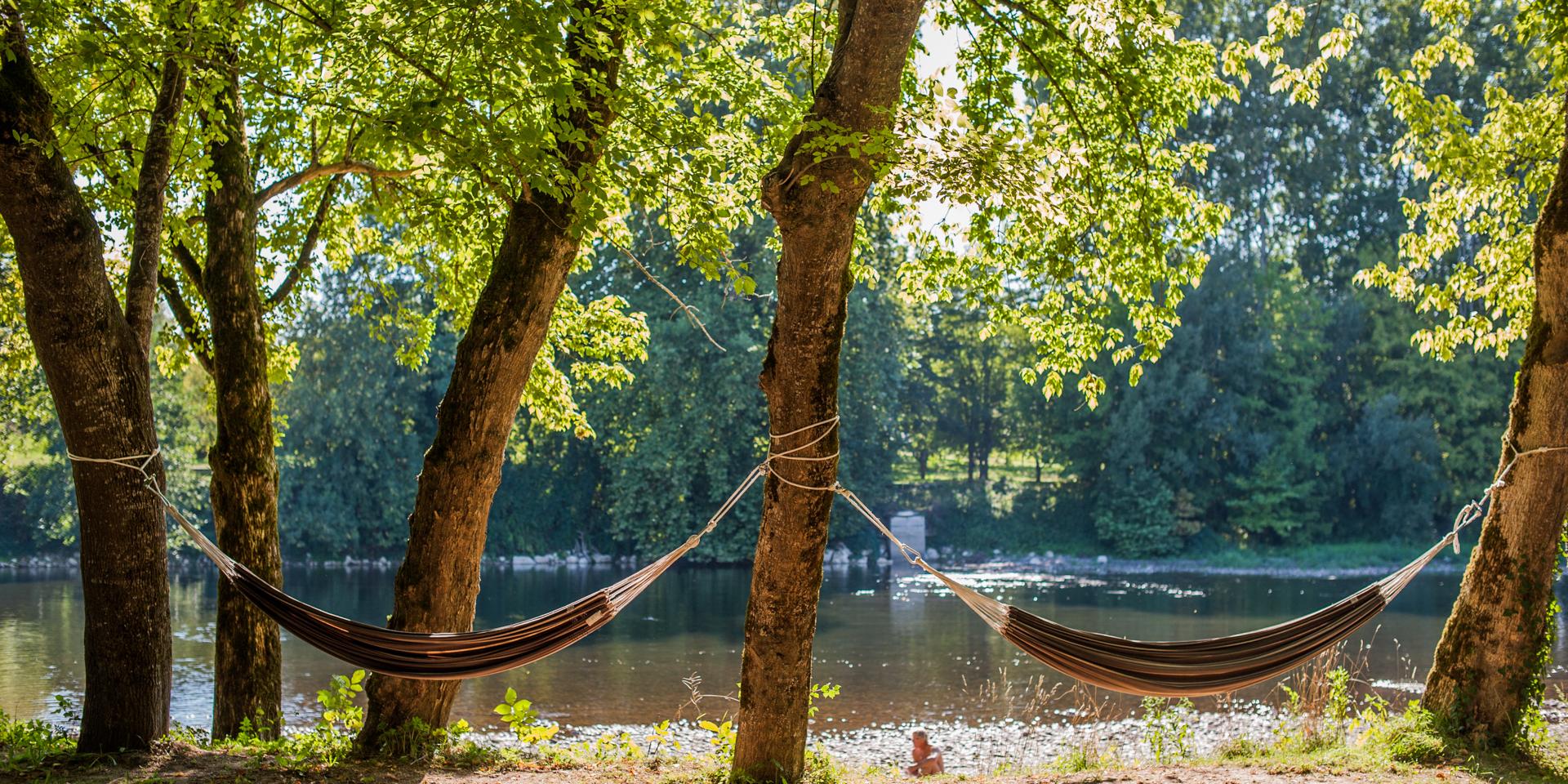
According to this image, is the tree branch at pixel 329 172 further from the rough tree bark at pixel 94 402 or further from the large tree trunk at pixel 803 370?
the large tree trunk at pixel 803 370

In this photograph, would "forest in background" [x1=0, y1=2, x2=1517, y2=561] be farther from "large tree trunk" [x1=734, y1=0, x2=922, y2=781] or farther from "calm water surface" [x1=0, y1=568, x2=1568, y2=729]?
"large tree trunk" [x1=734, y1=0, x2=922, y2=781]

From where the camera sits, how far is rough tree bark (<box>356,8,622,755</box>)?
464 cm

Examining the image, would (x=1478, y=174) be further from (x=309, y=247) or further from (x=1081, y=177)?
(x=309, y=247)

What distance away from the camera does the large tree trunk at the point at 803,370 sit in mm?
3865

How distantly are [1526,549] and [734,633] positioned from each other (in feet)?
36.7

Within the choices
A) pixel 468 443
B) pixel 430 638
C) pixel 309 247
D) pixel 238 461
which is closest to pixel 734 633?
pixel 309 247

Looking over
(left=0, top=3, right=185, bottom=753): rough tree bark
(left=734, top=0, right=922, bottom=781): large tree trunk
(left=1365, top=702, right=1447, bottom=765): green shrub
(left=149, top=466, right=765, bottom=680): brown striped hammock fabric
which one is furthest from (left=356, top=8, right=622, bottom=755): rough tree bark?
(left=1365, top=702, right=1447, bottom=765): green shrub

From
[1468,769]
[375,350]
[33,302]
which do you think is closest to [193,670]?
[33,302]

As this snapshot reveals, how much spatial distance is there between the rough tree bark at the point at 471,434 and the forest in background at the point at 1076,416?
55.1ft

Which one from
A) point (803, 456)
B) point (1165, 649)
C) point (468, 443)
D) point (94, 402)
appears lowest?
point (1165, 649)

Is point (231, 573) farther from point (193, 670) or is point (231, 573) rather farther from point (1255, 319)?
point (1255, 319)

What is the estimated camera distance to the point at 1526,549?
15.6ft

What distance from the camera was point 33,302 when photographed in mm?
3996

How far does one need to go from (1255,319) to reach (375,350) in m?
18.7
